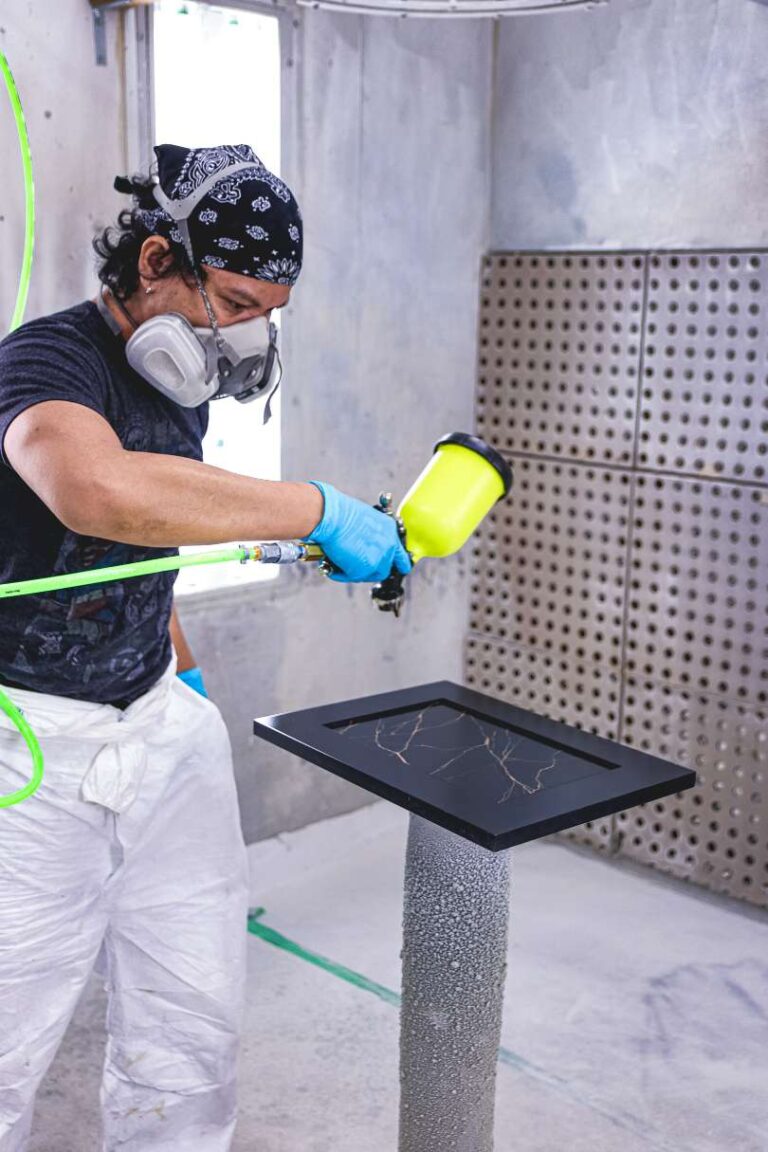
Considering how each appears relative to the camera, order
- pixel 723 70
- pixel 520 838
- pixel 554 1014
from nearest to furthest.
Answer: pixel 520 838
pixel 554 1014
pixel 723 70

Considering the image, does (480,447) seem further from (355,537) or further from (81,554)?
(81,554)

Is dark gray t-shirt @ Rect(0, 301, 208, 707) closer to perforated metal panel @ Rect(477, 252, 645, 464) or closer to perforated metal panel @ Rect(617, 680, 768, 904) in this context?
perforated metal panel @ Rect(477, 252, 645, 464)

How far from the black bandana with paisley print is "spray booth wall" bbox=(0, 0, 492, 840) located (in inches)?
34.2

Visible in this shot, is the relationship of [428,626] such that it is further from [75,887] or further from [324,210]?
[75,887]

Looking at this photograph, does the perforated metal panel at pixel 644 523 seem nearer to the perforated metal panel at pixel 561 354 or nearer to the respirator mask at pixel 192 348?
the perforated metal panel at pixel 561 354


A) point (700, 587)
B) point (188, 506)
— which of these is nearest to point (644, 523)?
point (700, 587)

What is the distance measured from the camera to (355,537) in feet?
5.78

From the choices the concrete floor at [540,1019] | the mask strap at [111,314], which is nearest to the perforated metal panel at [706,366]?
the concrete floor at [540,1019]

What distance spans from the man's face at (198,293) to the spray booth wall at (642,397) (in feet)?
4.93

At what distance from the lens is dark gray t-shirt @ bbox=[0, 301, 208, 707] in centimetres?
171

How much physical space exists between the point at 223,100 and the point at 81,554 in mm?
1402

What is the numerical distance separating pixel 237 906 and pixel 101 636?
0.53 meters

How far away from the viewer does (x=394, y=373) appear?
3.29 m

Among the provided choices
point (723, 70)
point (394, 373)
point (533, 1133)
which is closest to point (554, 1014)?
point (533, 1133)
